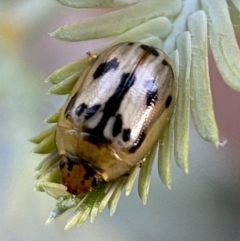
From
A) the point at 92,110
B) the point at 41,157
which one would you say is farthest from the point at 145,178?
the point at 41,157

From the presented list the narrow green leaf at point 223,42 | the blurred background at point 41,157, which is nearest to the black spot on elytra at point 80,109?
the narrow green leaf at point 223,42

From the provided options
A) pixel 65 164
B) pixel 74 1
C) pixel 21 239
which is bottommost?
pixel 21 239

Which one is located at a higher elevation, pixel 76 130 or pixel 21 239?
pixel 76 130

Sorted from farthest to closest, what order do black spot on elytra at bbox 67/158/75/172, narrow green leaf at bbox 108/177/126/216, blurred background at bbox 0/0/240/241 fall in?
blurred background at bbox 0/0/240/241 < black spot on elytra at bbox 67/158/75/172 < narrow green leaf at bbox 108/177/126/216

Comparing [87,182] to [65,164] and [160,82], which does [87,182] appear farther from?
[160,82]

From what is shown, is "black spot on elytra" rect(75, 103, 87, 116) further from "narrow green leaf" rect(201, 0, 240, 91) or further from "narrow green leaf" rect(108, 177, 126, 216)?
"narrow green leaf" rect(201, 0, 240, 91)

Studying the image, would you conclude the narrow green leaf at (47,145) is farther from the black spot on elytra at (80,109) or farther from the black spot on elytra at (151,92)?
the black spot on elytra at (151,92)

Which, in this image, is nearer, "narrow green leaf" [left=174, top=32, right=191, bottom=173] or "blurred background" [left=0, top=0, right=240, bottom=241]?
"narrow green leaf" [left=174, top=32, right=191, bottom=173]

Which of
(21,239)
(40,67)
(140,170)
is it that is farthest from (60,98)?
(140,170)

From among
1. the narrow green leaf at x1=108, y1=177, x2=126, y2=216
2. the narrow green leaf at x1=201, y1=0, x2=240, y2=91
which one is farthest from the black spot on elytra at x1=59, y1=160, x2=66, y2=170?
the narrow green leaf at x1=201, y1=0, x2=240, y2=91
